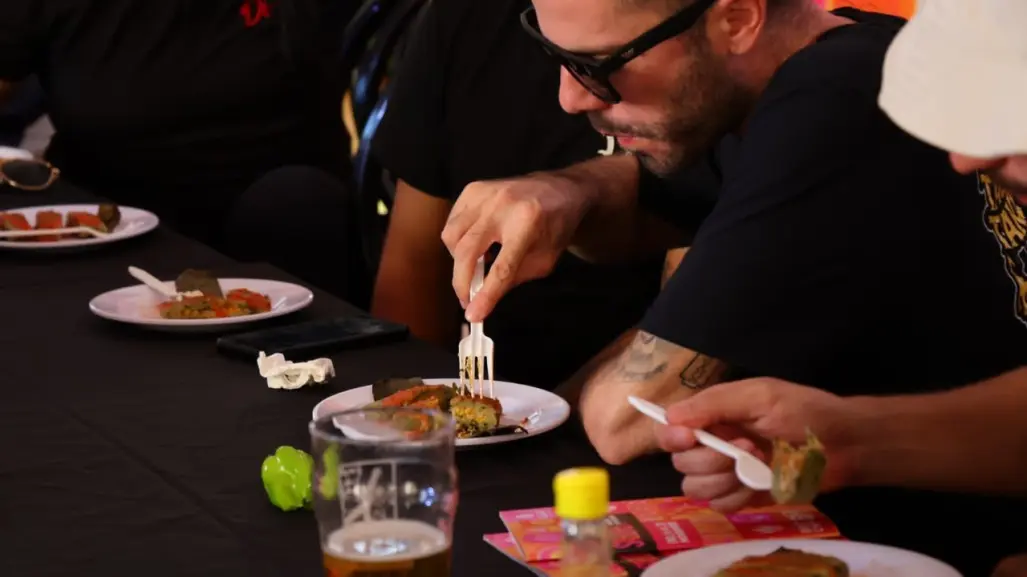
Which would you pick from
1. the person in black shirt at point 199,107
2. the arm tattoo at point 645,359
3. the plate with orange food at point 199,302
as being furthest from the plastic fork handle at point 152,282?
the person in black shirt at point 199,107

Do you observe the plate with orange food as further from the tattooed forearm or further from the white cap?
the white cap

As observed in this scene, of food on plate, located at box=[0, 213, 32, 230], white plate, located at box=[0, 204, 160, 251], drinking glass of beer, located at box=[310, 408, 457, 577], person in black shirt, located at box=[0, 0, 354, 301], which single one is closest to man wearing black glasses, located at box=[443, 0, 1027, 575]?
drinking glass of beer, located at box=[310, 408, 457, 577]

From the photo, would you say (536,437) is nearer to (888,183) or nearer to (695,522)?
(695,522)

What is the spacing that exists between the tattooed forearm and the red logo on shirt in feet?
8.11

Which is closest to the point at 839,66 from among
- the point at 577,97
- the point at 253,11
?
the point at 577,97

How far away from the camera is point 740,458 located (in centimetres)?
120

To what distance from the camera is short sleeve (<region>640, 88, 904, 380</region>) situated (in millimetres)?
1572

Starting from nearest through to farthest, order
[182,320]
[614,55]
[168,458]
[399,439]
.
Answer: [399,439]
[168,458]
[614,55]
[182,320]

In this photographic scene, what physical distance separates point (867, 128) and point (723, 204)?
17cm

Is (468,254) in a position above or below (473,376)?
above

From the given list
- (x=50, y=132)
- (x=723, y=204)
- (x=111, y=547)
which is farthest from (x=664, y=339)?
(x=50, y=132)

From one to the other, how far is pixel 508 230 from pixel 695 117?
0.88 feet

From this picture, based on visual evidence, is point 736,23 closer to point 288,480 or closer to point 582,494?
point 288,480

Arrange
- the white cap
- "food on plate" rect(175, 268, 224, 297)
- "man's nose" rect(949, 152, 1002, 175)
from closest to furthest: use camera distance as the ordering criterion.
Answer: the white cap, "man's nose" rect(949, 152, 1002, 175), "food on plate" rect(175, 268, 224, 297)
